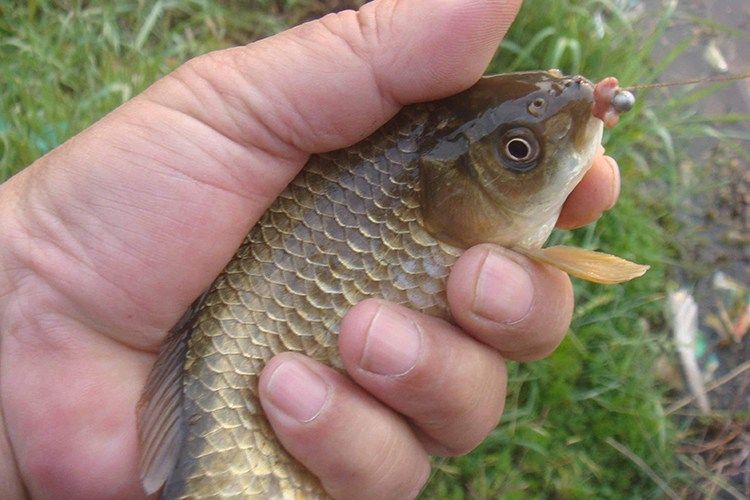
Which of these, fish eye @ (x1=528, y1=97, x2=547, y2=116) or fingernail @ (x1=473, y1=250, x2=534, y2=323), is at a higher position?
fish eye @ (x1=528, y1=97, x2=547, y2=116)

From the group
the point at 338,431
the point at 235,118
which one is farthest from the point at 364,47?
the point at 338,431

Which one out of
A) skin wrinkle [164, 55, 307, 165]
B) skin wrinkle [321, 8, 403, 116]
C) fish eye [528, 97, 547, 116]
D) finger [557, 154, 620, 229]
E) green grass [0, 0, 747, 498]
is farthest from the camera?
green grass [0, 0, 747, 498]

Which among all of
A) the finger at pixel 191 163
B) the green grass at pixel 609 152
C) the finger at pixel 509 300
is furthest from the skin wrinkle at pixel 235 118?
the green grass at pixel 609 152

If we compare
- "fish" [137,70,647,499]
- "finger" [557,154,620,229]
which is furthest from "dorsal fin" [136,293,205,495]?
"finger" [557,154,620,229]

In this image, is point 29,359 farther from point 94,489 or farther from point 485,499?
point 485,499

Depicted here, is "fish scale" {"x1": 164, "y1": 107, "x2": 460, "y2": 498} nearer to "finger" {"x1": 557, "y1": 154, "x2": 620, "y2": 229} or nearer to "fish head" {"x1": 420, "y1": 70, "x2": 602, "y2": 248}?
"fish head" {"x1": 420, "y1": 70, "x2": 602, "y2": 248}

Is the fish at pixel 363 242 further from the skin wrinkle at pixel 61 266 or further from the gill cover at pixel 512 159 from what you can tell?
the skin wrinkle at pixel 61 266

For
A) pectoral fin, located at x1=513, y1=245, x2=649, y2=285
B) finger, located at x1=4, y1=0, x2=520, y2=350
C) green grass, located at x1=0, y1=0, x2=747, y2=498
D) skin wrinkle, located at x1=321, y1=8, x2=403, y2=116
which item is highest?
skin wrinkle, located at x1=321, y1=8, x2=403, y2=116
